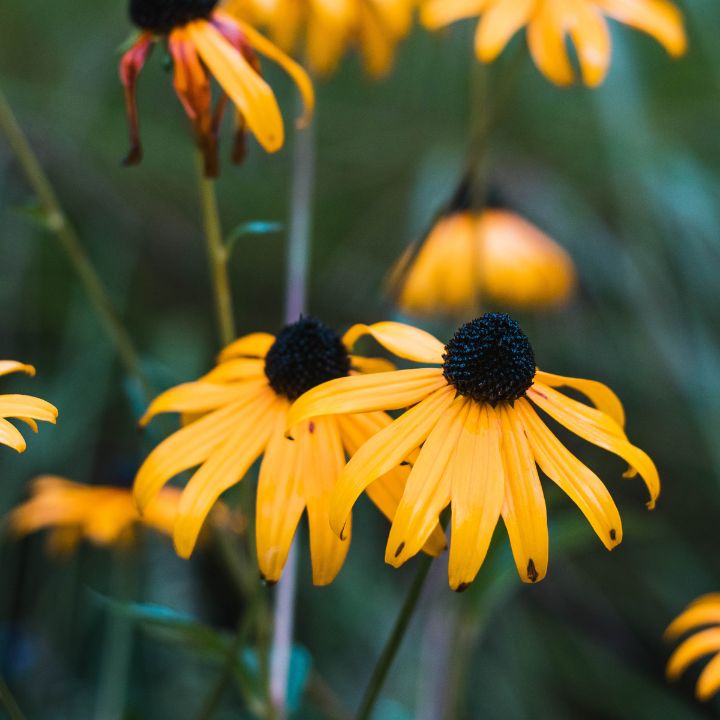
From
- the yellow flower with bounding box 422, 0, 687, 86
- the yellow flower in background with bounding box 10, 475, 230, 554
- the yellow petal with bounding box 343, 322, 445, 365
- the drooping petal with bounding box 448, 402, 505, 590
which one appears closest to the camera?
the drooping petal with bounding box 448, 402, 505, 590

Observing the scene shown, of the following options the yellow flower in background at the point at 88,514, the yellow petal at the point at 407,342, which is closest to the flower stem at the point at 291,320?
the yellow petal at the point at 407,342

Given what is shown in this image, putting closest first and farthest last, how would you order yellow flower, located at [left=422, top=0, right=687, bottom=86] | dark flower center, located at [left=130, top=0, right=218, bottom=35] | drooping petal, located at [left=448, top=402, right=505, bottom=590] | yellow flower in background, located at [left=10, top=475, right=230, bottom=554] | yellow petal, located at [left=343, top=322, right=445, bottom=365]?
drooping petal, located at [left=448, top=402, right=505, bottom=590]
yellow petal, located at [left=343, top=322, right=445, bottom=365]
dark flower center, located at [left=130, top=0, right=218, bottom=35]
yellow flower, located at [left=422, top=0, right=687, bottom=86]
yellow flower in background, located at [left=10, top=475, right=230, bottom=554]

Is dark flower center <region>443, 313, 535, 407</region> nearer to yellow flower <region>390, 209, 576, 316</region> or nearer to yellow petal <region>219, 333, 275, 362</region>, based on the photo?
yellow petal <region>219, 333, 275, 362</region>

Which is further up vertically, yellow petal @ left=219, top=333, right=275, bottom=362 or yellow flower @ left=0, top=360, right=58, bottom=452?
yellow petal @ left=219, top=333, right=275, bottom=362

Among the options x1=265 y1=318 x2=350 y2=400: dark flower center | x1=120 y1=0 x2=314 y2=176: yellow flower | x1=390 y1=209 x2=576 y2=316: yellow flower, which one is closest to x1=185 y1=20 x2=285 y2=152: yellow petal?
x1=120 y1=0 x2=314 y2=176: yellow flower

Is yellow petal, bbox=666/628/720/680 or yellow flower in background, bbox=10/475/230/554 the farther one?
yellow flower in background, bbox=10/475/230/554

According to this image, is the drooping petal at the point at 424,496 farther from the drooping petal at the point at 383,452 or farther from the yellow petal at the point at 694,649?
the yellow petal at the point at 694,649

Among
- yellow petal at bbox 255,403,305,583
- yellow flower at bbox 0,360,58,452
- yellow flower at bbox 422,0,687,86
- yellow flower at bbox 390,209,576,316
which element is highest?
yellow flower at bbox 422,0,687,86

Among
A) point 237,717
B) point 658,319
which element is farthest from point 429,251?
point 237,717
